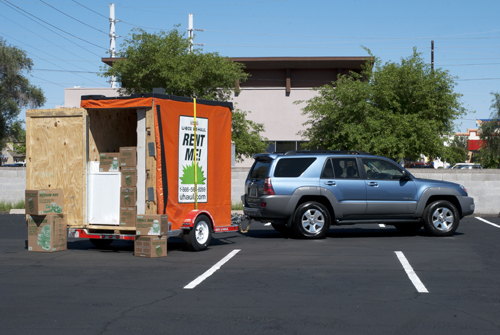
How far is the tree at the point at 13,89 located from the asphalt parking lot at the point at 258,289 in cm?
2975

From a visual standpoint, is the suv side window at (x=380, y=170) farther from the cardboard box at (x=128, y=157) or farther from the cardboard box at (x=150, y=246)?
the cardboard box at (x=128, y=157)

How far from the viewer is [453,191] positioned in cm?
1352

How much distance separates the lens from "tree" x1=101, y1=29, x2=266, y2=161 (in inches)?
1022

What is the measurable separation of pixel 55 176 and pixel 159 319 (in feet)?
20.4

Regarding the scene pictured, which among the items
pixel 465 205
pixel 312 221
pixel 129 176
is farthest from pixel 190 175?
pixel 465 205

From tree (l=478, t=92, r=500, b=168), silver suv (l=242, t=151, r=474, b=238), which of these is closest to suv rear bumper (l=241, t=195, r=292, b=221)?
silver suv (l=242, t=151, r=474, b=238)

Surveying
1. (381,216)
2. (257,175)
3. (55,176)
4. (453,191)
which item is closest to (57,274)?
(55,176)

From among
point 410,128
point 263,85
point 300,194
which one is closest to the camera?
point 300,194

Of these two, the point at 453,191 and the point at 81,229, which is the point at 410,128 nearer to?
the point at 453,191

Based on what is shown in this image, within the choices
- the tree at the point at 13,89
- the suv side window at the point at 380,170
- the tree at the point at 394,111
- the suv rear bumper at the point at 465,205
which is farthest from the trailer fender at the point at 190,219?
the tree at the point at 13,89

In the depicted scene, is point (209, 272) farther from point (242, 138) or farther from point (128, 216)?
point (242, 138)

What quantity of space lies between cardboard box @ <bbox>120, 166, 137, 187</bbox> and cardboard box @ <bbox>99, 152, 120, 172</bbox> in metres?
0.31

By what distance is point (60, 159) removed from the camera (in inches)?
440

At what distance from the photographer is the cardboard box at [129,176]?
10.5 metres
